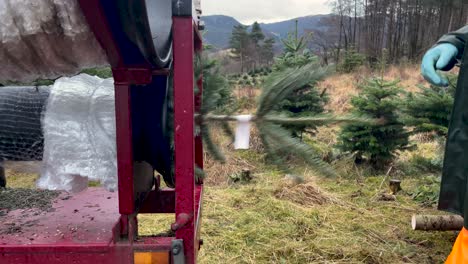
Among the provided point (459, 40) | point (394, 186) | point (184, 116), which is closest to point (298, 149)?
point (184, 116)

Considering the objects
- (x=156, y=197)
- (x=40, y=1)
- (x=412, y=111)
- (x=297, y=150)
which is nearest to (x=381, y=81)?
(x=412, y=111)

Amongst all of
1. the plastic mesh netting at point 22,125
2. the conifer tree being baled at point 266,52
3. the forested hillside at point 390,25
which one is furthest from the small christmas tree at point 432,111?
the forested hillside at point 390,25

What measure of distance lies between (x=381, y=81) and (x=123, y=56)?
5.29 m

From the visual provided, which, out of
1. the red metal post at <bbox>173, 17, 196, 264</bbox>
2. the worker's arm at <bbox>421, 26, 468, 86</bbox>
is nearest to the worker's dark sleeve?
the worker's arm at <bbox>421, 26, 468, 86</bbox>

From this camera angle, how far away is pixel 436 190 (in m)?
5.01

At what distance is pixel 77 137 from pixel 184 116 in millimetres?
468

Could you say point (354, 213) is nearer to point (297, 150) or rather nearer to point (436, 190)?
point (436, 190)

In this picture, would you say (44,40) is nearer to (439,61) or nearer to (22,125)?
(22,125)

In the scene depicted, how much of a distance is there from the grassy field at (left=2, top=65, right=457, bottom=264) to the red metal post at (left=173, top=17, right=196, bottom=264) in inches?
51.2

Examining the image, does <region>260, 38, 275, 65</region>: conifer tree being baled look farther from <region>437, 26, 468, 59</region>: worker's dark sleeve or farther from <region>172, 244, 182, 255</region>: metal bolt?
<region>172, 244, 182, 255</region>: metal bolt

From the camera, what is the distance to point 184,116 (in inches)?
57.5

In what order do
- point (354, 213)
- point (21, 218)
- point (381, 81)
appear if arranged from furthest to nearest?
1. point (381, 81)
2. point (354, 213)
3. point (21, 218)

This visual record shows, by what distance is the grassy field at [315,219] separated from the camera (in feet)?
12.3

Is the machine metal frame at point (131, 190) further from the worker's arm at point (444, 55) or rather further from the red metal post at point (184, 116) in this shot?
the worker's arm at point (444, 55)
